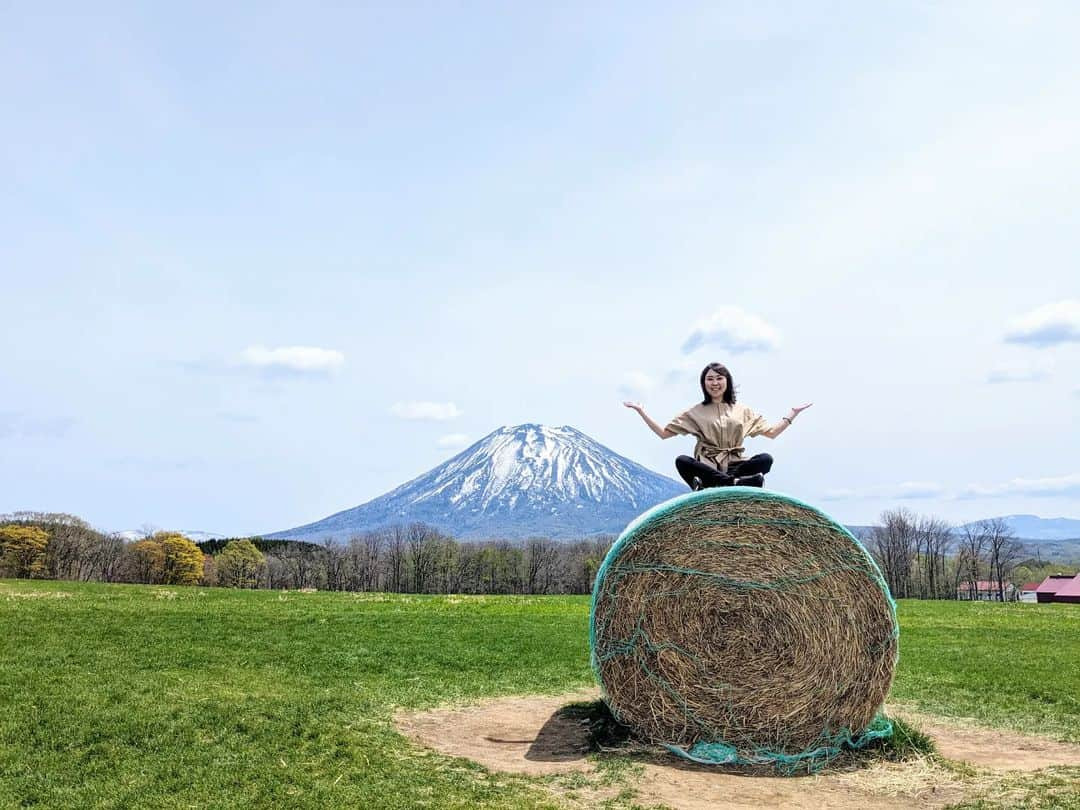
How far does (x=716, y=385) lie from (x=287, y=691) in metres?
5.72

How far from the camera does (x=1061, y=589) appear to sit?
66.9 metres

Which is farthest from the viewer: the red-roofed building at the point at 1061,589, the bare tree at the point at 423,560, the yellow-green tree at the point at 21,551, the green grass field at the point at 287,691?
the bare tree at the point at 423,560

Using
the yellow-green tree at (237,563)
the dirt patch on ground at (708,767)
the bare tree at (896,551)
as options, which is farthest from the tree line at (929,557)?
the dirt patch on ground at (708,767)

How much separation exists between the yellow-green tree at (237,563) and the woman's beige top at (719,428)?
76.8 m

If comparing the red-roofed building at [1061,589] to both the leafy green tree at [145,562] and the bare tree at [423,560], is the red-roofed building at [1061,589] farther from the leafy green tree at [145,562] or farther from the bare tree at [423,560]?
the leafy green tree at [145,562]

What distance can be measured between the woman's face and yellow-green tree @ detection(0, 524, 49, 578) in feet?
213

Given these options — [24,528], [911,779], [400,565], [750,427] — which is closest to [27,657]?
[750,427]

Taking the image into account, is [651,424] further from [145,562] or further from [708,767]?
[145,562]

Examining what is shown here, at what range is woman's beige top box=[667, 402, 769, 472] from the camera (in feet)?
26.8

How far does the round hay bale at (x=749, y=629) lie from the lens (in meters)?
7.27

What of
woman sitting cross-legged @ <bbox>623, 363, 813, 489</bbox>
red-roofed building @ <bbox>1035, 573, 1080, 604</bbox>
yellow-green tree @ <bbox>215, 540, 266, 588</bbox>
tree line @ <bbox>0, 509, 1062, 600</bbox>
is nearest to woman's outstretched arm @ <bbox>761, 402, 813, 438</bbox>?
woman sitting cross-legged @ <bbox>623, 363, 813, 489</bbox>

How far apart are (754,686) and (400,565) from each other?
9054cm

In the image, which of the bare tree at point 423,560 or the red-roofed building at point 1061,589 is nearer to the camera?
the red-roofed building at point 1061,589

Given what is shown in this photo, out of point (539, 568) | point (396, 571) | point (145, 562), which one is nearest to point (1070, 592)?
point (539, 568)
